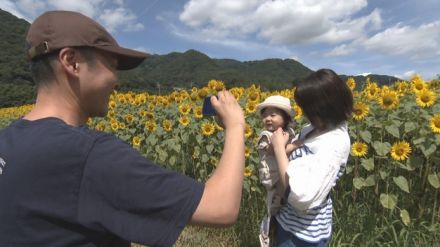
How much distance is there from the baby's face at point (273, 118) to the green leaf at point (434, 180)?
51.4 inches

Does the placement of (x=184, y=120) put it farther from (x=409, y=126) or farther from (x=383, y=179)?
(x=409, y=126)

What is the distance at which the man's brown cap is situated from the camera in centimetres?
114

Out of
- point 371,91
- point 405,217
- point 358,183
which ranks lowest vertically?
point 405,217

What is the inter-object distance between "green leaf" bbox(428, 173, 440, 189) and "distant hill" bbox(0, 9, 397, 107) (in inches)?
535

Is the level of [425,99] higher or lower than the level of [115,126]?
higher

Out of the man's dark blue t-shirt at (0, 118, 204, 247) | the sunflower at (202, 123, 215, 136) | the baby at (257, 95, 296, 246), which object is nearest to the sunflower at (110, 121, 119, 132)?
the sunflower at (202, 123, 215, 136)

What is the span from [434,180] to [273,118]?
1.40 m

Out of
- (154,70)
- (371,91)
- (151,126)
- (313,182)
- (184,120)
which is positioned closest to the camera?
(313,182)

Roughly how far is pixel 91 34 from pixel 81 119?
0.24 meters

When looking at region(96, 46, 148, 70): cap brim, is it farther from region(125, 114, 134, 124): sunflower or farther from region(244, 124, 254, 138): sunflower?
region(125, 114, 134, 124): sunflower

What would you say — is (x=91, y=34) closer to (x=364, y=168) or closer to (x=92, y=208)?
(x=92, y=208)

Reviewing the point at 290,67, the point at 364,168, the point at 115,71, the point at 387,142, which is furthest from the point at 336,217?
the point at 290,67

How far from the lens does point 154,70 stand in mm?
49469

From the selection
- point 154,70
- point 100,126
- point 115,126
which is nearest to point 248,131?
point 115,126
